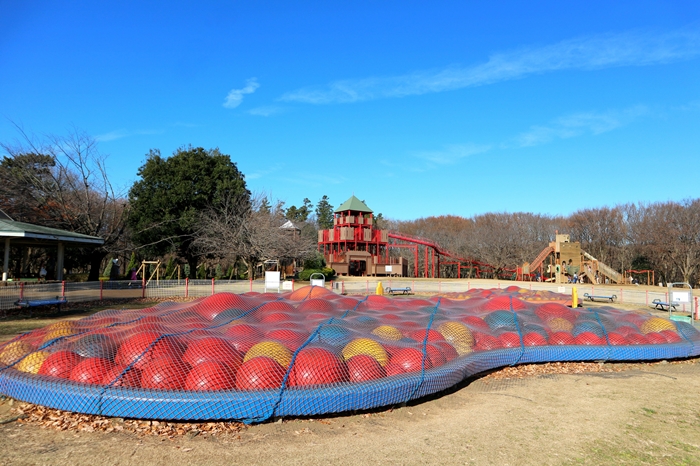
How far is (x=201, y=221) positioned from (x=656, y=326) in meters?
32.2

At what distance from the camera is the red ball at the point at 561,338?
34.9 feet

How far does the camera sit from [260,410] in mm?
6137

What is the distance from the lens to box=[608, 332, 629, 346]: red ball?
10.8m

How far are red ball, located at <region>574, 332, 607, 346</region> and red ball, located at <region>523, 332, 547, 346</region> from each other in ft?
3.11

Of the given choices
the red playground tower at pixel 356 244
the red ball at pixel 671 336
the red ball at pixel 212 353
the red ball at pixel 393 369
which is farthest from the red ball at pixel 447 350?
the red playground tower at pixel 356 244

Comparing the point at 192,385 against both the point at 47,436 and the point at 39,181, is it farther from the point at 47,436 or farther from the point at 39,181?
the point at 39,181

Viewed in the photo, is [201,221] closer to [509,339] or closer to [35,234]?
[35,234]

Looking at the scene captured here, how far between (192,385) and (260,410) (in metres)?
1.01

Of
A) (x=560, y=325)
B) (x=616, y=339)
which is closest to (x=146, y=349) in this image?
(x=560, y=325)

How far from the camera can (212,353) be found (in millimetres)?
6871

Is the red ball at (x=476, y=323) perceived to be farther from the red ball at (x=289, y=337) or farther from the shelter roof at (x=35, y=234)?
the shelter roof at (x=35, y=234)

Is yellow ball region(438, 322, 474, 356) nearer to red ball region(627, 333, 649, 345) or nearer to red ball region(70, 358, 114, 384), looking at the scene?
red ball region(627, 333, 649, 345)

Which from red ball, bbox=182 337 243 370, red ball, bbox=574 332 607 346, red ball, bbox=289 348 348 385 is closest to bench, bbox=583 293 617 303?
red ball, bbox=574 332 607 346

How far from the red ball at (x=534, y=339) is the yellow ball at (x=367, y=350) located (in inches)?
163
